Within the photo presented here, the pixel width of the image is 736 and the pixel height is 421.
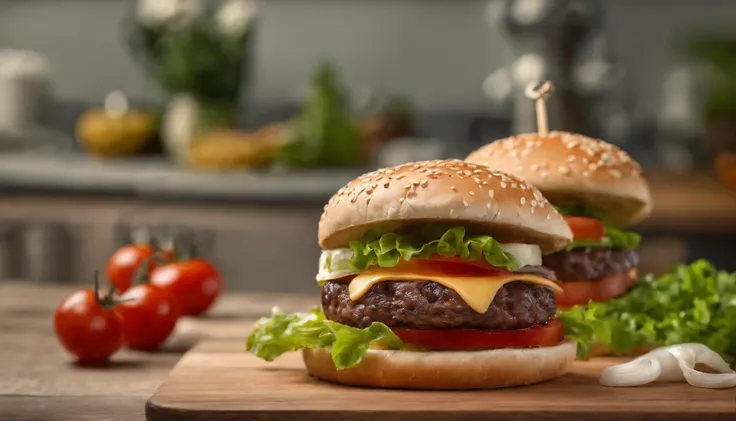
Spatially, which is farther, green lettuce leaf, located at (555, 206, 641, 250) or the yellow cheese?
green lettuce leaf, located at (555, 206, 641, 250)

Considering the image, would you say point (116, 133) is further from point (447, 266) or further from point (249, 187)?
point (447, 266)

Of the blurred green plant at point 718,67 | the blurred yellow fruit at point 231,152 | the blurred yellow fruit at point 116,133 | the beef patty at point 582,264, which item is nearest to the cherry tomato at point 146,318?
the beef patty at point 582,264

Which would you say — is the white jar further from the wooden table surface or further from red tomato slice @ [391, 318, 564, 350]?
red tomato slice @ [391, 318, 564, 350]

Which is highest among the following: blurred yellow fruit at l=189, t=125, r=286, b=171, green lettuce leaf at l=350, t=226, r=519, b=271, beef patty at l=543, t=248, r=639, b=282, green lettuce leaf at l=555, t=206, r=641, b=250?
blurred yellow fruit at l=189, t=125, r=286, b=171

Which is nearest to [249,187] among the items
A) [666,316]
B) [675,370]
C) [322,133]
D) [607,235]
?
[322,133]

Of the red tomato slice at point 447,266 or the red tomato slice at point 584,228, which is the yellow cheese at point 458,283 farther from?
the red tomato slice at point 584,228

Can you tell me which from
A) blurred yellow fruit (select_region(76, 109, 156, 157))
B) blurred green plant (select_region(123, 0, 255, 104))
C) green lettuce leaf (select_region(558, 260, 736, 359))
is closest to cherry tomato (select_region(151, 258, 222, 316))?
green lettuce leaf (select_region(558, 260, 736, 359))
